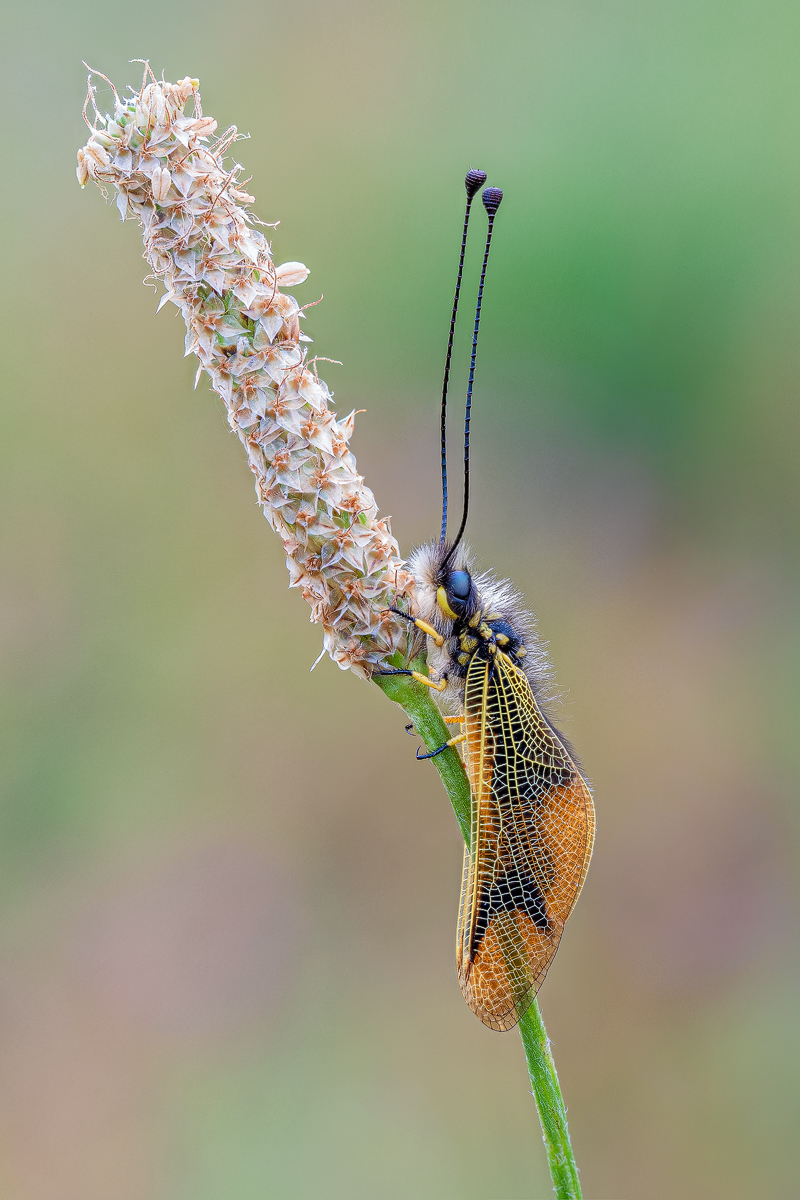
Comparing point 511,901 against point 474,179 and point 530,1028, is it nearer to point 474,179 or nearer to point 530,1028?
point 530,1028

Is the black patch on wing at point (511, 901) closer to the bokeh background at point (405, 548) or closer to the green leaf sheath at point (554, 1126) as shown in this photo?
the green leaf sheath at point (554, 1126)

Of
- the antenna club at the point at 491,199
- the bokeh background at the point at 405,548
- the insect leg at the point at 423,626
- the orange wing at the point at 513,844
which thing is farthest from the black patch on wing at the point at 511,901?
the bokeh background at the point at 405,548

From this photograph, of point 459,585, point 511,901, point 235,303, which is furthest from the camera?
point 459,585

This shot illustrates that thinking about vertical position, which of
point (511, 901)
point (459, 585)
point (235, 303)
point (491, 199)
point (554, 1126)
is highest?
point (491, 199)

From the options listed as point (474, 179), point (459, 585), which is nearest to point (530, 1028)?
point (459, 585)

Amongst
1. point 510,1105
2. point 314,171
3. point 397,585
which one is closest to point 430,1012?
point 510,1105

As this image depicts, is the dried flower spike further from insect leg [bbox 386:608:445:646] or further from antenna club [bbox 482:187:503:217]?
antenna club [bbox 482:187:503:217]
